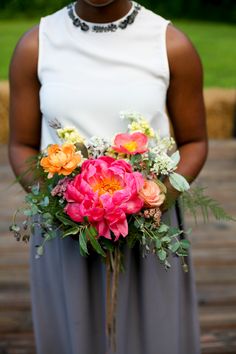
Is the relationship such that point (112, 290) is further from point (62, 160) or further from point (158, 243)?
point (62, 160)

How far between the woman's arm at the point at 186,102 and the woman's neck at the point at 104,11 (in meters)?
0.15

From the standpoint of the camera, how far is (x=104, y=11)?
7.71 ft

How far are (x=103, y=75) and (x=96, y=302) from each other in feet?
2.31

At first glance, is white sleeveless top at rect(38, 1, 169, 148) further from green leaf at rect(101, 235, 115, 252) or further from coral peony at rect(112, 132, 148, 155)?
green leaf at rect(101, 235, 115, 252)

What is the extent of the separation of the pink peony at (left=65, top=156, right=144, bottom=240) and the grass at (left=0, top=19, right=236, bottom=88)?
678 centimetres

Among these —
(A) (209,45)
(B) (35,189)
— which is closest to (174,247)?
(B) (35,189)

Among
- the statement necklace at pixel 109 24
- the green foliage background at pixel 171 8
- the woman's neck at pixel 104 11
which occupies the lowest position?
the statement necklace at pixel 109 24

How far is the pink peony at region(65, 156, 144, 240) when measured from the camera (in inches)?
79.4

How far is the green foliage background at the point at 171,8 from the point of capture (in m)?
12.5

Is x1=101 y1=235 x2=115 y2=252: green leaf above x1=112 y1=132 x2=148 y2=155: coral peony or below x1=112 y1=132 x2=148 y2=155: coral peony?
below

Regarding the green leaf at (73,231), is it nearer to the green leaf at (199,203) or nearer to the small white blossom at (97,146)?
the small white blossom at (97,146)

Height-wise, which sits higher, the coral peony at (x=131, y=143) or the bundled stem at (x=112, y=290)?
the coral peony at (x=131, y=143)

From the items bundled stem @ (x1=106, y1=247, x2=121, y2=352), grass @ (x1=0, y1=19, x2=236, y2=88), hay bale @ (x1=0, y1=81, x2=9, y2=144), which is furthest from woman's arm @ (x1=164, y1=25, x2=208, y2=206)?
grass @ (x1=0, y1=19, x2=236, y2=88)

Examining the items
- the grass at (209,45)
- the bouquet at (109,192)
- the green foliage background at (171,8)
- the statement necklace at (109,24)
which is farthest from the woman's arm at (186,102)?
the green foliage background at (171,8)
